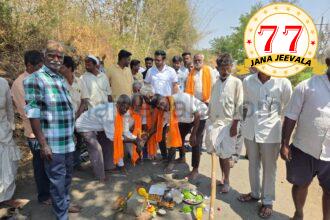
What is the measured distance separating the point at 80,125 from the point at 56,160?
1.38 m

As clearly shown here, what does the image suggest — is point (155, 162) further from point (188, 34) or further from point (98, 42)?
point (188, 34)

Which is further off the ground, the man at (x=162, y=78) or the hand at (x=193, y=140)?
the man at (x=162, y=78)

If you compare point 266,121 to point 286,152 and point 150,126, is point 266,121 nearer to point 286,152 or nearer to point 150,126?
point 286,152

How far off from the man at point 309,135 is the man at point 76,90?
3037mm

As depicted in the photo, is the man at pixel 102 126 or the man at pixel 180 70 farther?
the man at pixel 180 70

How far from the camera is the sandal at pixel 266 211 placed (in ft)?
12.5

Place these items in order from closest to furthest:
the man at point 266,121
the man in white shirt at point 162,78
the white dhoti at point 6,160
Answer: the white dhoti at point 6,160
the man at point 266,121
the man in white shirt at point 162,78

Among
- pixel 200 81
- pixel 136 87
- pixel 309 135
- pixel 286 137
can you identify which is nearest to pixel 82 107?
pixel 136 87

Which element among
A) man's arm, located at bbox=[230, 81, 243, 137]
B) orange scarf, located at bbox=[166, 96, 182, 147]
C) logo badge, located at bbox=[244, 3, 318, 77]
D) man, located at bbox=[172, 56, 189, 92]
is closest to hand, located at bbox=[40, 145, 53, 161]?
orange scarf, located at bbox=[166, 96, 182, 147]

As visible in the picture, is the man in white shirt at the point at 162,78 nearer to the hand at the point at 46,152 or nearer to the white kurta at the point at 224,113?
the white kurta at the point at 224,113

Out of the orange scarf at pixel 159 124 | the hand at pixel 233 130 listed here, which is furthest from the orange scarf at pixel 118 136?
the hand at pixel 233 130

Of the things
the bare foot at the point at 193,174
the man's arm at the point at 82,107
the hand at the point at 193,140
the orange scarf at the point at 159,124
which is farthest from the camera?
the orange scarf at the point at 159,124

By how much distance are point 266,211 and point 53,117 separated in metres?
2.85

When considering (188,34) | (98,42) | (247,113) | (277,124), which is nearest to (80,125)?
(247,113)
